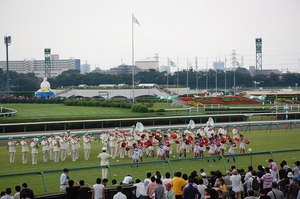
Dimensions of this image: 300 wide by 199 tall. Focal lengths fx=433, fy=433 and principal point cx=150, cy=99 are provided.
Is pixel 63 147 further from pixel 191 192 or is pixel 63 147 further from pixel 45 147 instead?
pixel 191 192

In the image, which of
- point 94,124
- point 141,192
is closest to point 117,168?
point 141,192

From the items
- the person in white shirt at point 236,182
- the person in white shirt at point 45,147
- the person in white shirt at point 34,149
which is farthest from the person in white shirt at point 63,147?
the person in white shirt at point 236,182

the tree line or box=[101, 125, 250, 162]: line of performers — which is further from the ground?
the tree line

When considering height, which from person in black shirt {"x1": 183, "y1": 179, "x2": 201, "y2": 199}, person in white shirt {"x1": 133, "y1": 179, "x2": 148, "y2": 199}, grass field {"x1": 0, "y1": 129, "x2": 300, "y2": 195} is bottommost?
grass field {"x1": 0, "y1": 129, "x2": 300, "y2": 195}

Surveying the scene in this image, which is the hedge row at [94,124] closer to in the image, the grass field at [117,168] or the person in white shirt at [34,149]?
the grass field at [117,168]

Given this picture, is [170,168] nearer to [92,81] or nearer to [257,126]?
[257,126]

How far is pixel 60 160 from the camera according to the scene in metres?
20.8

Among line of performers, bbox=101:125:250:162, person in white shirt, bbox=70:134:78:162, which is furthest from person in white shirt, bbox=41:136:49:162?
line of performers, bbox=101:125:250:162

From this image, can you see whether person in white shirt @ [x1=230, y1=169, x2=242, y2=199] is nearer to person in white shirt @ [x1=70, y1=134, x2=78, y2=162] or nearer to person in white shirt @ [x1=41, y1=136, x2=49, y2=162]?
person in white shirt @ [x1=70, y1=134, x2=78, y2=162]

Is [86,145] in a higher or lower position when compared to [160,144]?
lower

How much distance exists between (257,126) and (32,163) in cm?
2034

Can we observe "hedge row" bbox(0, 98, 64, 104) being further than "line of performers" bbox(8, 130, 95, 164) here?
Yes

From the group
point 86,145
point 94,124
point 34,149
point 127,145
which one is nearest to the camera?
point 34,149

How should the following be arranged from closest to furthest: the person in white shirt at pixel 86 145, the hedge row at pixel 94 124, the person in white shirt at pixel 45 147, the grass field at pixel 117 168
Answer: the grass field at pixel 117 168, the person in white shirt at pixel 45 147, the person in white shirt at pixel 86 145, the hedge row at pixel 94 124
